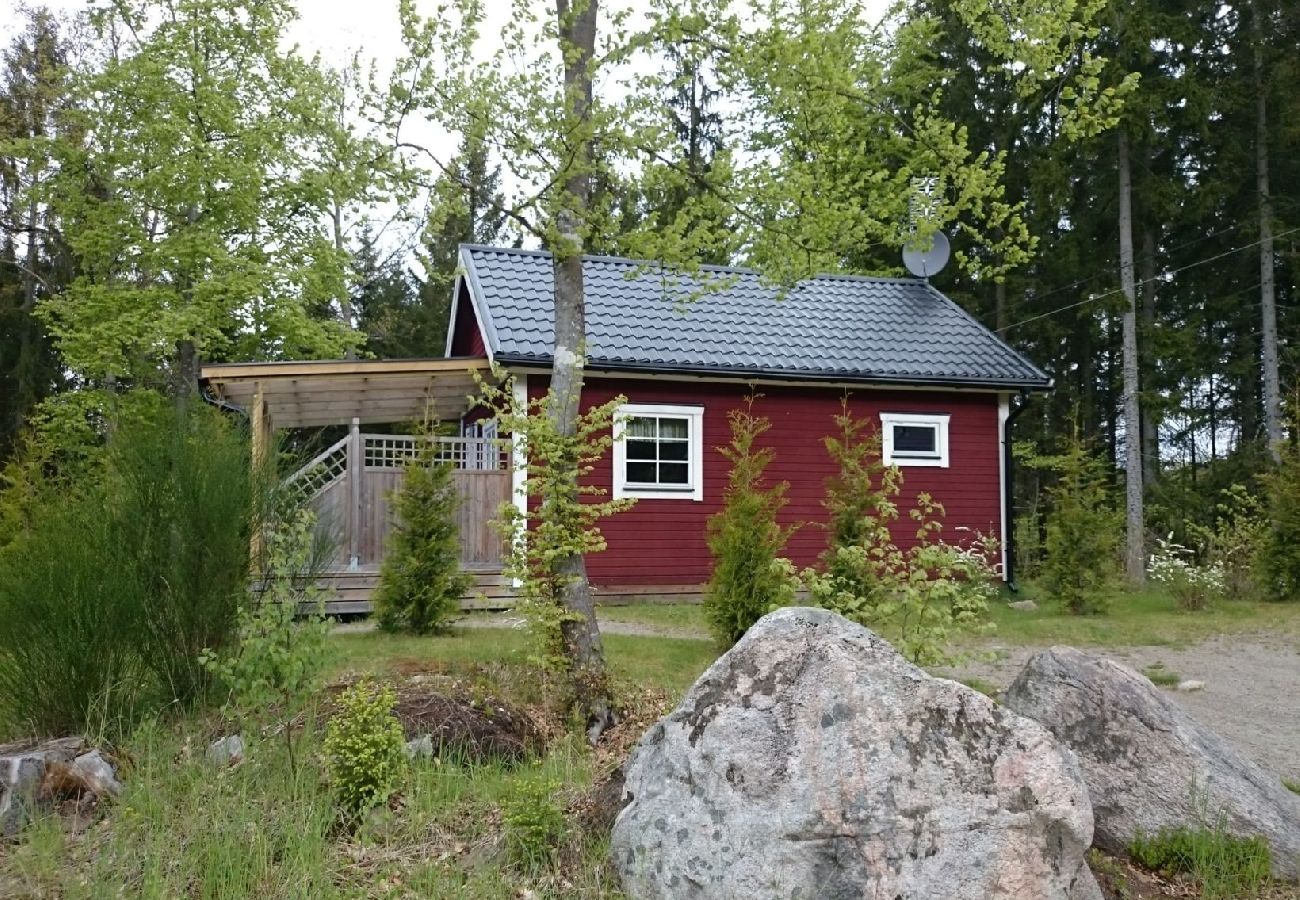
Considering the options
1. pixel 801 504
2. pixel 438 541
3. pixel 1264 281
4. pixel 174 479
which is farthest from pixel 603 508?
pixel 1264 281

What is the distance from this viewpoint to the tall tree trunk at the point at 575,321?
548 cm

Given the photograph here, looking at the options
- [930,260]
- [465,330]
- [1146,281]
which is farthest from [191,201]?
[1146,281]

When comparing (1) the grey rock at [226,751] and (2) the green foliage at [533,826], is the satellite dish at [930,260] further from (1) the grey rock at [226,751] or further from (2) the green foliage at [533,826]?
(2) the green foliage at [533,826]

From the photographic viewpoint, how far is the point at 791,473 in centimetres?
1365

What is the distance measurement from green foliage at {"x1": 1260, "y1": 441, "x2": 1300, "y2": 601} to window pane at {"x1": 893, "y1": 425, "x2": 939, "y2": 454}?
4369 mm

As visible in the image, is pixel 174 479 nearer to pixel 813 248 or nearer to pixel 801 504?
pixel 813 248

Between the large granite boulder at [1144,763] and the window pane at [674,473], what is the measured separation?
9.07 meters

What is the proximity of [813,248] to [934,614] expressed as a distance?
10.2ft

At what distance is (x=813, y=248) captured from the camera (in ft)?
23.0

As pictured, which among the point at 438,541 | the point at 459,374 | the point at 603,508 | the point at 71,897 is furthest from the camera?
the point at 459,374

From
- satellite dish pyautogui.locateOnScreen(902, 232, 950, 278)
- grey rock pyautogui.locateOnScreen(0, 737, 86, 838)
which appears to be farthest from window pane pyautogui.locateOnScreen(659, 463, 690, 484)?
grey rock pyautogui.locateOnScreen(0, 737, 86, 838)

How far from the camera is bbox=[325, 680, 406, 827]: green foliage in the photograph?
383 centimetres

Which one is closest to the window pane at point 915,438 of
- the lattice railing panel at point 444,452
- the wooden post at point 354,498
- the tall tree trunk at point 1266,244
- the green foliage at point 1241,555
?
the green foliage at point 1241,555

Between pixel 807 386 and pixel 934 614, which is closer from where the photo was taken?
pixel 934 614
